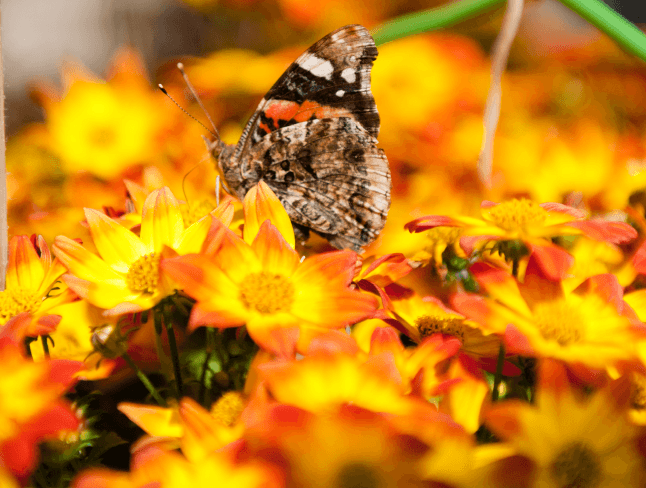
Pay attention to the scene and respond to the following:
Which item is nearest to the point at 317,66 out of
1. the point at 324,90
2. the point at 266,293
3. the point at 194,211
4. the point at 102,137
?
the point at 324,90

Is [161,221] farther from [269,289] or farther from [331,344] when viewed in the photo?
[331,344]

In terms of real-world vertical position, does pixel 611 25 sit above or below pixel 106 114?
above

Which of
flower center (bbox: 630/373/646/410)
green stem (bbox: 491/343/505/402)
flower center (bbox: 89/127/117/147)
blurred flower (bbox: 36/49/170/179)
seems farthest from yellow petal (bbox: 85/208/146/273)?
flower center (bbox: 89/127/117/147)

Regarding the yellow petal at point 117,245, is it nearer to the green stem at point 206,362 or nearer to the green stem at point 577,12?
the green stem at point 206,362

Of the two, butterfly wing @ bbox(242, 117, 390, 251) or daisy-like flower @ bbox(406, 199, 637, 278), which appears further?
butterfly wing @ bbox(242, 117, 390, 251)

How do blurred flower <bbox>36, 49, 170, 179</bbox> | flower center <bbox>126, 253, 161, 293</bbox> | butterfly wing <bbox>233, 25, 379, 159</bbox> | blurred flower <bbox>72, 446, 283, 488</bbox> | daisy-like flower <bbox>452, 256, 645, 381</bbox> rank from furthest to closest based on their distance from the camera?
blurred flower <bbox>36, 49, 170, 179</bbox> < butterfly wing <bbox>233, 25, 379, 159</bbox> < flower center <bbox>126, 253, 161, 293</bbox> < daisy-like flower <bbox>452, 256, 645, 381</bbox> < blurred flower <bbox>72, 446, 283, 488</bbox>

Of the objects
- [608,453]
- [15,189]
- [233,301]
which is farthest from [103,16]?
[608,453]

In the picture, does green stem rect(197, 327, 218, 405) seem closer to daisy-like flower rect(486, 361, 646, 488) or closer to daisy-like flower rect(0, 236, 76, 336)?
daisy-like flower rect(0, 236, 76, 336)
